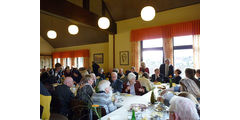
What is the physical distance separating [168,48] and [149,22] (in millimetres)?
→ 1340

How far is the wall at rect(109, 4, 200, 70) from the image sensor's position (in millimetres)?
4477

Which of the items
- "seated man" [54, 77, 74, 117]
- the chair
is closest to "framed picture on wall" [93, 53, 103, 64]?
"seated man" [54, 77, 74, 117]

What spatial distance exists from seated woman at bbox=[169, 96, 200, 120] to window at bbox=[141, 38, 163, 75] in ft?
14.7

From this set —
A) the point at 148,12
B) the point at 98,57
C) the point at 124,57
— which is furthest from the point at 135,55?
the point at 148,12

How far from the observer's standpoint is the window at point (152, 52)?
5.34 meters

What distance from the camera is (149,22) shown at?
5387 millimetres

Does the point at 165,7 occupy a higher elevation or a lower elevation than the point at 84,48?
higher

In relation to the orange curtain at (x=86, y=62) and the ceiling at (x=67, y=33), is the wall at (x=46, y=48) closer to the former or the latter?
the ceiling at (x=67, y=33)

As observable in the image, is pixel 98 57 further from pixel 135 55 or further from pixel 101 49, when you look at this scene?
pixel 135 55

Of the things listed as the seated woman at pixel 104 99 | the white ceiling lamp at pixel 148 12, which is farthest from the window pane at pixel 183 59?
the seated woman at pixel 104 99
